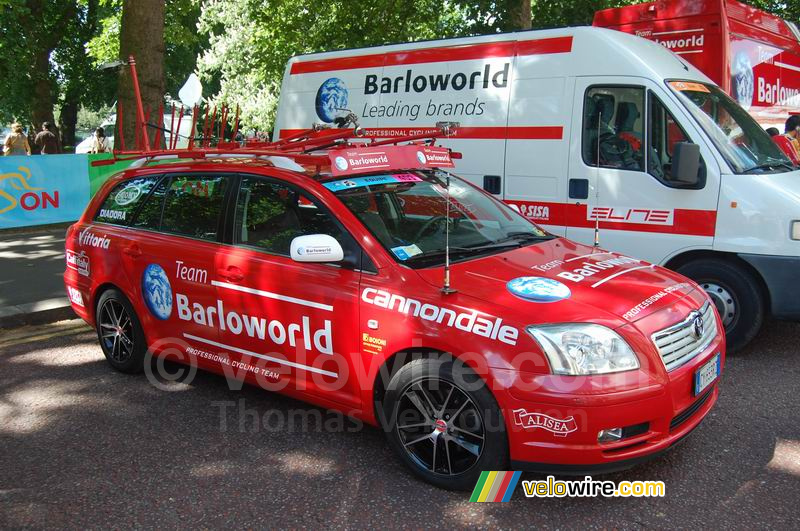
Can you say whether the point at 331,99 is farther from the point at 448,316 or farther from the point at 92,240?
the point at 448,316

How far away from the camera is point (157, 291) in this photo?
484 cm

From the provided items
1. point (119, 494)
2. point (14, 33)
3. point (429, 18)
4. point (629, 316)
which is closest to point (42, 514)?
point (119, 494)

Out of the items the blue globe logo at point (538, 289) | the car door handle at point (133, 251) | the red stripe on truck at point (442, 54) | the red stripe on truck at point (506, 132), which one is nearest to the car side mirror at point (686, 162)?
the red stripe on truck at point (506, 132)

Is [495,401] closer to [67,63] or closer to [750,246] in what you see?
[750,246]

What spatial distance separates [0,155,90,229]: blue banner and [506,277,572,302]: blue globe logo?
1014 centimetres

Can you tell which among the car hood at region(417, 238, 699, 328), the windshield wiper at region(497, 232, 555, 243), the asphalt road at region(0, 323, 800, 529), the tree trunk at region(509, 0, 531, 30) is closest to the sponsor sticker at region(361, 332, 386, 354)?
the car hood at region(417, 238, 699, 328)

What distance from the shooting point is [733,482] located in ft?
11.7

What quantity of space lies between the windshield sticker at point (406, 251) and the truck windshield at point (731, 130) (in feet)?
10.2

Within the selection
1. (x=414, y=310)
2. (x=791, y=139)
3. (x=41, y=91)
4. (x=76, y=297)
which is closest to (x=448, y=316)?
(x=414, y=310)

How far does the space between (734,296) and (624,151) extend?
4.96 ft

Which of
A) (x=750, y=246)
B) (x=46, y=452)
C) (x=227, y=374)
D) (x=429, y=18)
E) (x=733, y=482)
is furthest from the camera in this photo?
(x=429, y=18)

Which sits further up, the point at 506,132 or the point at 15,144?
the point at 506,132

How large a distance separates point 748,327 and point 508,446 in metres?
3.18

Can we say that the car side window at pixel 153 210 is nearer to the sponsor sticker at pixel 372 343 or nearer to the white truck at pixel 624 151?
the sponsor sticker at pixel 372 343
